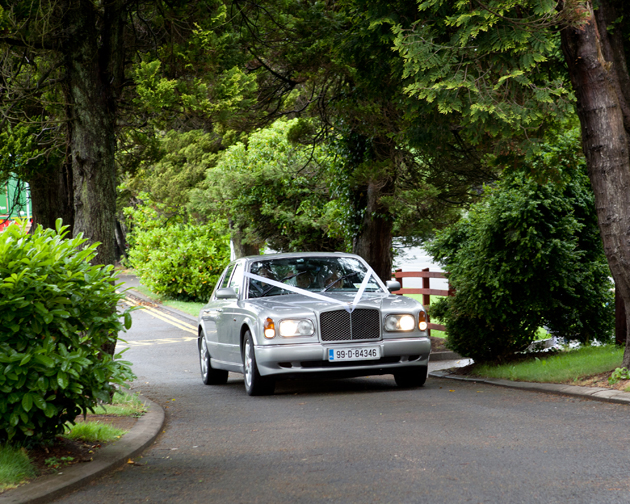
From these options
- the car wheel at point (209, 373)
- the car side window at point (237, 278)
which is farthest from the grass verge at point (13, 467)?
the car wheel at point (209, 373)

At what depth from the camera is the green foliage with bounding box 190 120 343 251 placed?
2533 centimetres

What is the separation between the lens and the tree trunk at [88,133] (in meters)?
9.42

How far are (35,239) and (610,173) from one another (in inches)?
247

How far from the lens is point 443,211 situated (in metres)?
17.4

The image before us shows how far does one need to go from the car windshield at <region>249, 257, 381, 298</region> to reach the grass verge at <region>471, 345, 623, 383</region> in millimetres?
2225

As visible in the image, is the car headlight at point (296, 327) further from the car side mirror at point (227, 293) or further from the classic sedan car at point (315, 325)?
the car side mirror at point (227, 293)

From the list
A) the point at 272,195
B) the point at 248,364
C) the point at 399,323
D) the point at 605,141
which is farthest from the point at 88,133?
the point at 272,195

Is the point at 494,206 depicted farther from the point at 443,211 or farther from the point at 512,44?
the point at 443,211

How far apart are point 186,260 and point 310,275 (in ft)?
70.1

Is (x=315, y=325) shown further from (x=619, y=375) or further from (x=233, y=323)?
(x=619, y=375)

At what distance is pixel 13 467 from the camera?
533 cm

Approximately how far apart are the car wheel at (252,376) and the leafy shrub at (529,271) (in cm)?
334

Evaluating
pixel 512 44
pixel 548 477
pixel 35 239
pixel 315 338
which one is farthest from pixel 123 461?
pixel 512 44

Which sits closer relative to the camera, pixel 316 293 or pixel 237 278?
pixel 316 293
